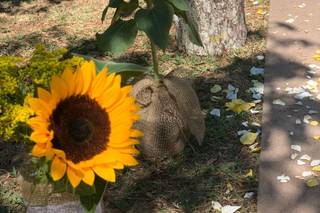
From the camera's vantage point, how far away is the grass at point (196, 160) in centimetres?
314

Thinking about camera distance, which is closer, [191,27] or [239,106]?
[191,27]

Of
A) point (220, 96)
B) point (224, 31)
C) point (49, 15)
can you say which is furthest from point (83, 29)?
point (220, 96)

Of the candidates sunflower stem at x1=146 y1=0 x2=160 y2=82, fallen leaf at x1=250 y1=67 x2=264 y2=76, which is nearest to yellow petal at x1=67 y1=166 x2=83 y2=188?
sunflower stem at x1=146 y1=0 x2=160 y2=82

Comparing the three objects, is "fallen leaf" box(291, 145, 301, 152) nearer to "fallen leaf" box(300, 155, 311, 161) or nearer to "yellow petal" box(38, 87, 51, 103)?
"fallen leaf" box(300, 155, 311, 161)

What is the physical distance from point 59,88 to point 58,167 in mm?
211

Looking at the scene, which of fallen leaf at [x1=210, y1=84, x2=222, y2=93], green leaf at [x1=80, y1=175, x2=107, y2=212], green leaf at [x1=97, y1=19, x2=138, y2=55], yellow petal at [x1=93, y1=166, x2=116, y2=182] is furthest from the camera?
fallen leaf at [x1=210, y1=84, x2=222, y2=93]

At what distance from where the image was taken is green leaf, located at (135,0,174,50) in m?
2.89

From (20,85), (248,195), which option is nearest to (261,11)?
(248,195)

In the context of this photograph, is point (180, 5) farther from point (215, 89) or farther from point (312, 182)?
point (215, 89)

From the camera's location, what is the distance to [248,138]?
356cm

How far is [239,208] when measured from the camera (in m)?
3.05

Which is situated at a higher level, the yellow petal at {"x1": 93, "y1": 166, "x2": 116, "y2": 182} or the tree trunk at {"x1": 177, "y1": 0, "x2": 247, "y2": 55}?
the yellow petal at {"x1": 93, "y1": 166, "x2": 116, "y2": 182}

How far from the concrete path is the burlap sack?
47 cm

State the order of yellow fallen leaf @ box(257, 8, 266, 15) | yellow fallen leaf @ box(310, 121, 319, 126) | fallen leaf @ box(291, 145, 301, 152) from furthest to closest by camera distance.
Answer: yellow fallen leaf @ box(257, 8, 266, 15) < yellow fallen leaf @ box(310, 121, 319, 126) < fallen leaf @ box(291, 145, 301, 152)
